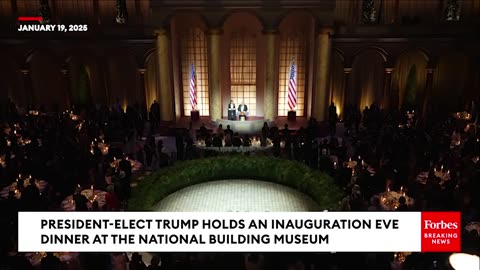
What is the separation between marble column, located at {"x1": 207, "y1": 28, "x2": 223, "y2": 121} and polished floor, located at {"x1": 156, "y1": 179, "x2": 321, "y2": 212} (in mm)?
7214

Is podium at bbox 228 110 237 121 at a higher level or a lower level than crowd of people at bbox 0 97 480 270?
higher

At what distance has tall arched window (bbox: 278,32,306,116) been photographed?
24500 mm

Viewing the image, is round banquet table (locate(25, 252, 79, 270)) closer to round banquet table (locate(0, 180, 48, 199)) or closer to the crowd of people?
the crowd of people

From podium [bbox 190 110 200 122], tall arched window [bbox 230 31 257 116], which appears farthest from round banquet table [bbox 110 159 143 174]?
tall arched window [bbox 230 31 257 116]

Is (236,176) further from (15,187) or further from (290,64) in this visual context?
(290,64)

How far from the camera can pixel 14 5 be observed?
24797 mm

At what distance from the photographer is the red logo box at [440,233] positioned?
9.79 metres

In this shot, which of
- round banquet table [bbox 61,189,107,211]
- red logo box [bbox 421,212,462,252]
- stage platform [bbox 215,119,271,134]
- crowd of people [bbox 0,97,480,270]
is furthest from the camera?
stage platform [bbox 215,119,271,134]

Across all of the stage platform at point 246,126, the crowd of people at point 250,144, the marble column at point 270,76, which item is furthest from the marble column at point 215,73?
the crowd of people at point 250,144

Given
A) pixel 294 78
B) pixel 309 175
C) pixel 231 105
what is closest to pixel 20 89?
pixel 231 105

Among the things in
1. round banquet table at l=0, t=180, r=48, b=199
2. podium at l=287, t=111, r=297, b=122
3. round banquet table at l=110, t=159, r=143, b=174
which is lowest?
round banquet table at l=0, t=180, r=48, b=199

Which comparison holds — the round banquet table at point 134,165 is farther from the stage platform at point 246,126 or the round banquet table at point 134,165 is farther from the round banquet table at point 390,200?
the round banquet table at point 390,200

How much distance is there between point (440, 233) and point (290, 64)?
52.8 ft

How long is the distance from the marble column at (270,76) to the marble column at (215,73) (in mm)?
2424
